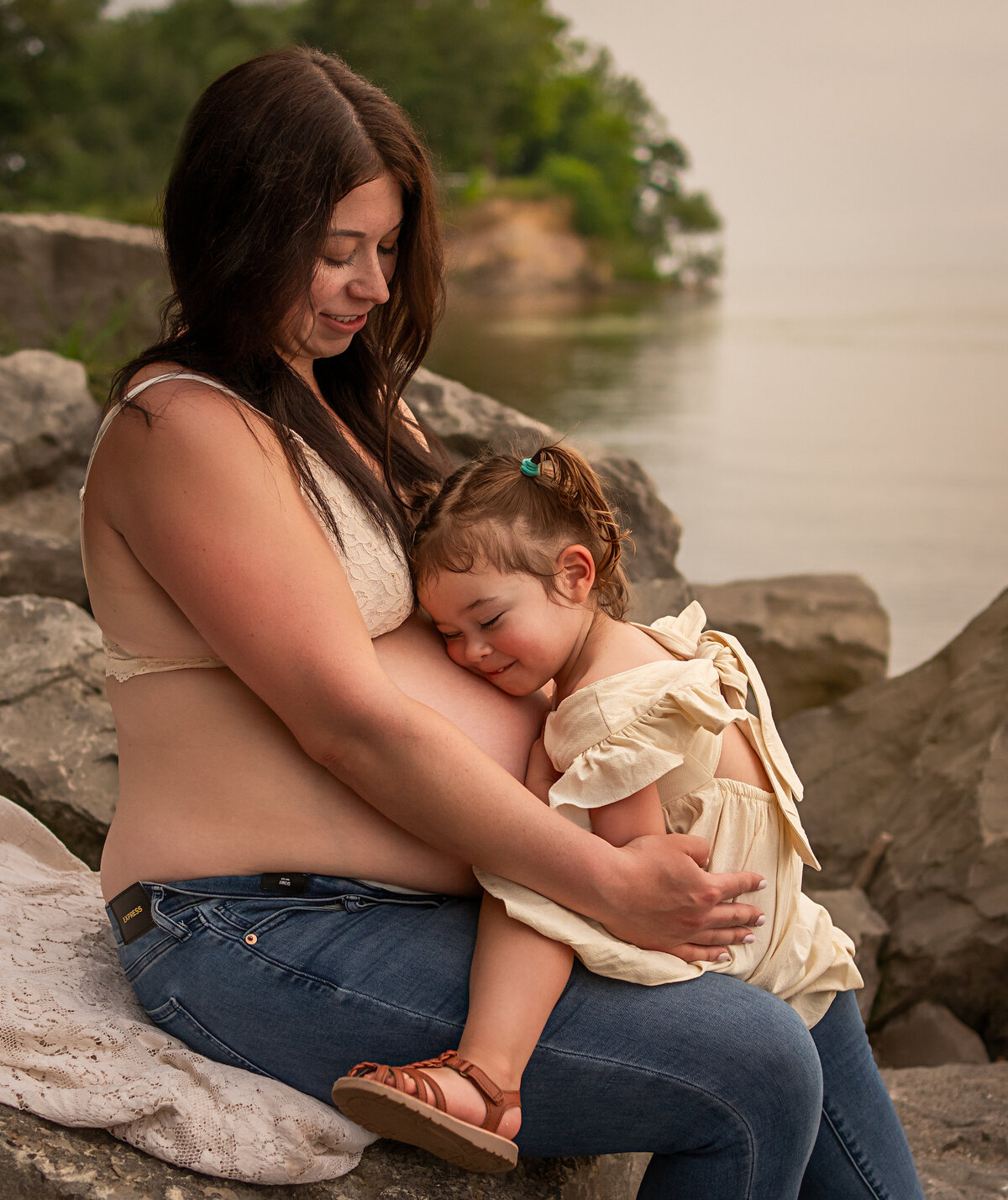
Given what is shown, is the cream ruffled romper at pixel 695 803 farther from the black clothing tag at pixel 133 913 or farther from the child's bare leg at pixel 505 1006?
the black clothing tag at pixel 133 913

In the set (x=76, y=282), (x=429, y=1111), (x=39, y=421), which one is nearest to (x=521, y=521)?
(x=429, y=1111)

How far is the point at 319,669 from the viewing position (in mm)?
1091

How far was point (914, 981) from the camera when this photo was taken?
7.72 ft

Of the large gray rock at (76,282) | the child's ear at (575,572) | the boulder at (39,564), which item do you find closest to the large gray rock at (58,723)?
the boulder at (39,564)

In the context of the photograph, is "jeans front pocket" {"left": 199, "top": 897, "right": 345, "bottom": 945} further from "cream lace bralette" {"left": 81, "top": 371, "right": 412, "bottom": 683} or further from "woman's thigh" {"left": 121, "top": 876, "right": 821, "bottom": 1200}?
"cream lace bralette" {"left": 81, "top": 371, "right": 412, "bottom": 683}

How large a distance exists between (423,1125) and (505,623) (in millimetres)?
568

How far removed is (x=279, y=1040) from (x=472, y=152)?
1949cm

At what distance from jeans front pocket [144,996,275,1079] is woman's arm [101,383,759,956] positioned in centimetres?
30

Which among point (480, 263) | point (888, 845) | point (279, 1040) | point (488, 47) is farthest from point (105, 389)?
point (488, 47)

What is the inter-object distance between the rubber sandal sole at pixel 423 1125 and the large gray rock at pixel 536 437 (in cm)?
186

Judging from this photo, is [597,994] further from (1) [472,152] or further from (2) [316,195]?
(1) [472,152]

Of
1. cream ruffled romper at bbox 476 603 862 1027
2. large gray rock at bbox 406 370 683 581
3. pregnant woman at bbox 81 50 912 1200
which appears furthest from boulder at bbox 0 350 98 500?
cream ruffled romper at bbox 476 603 862 1027

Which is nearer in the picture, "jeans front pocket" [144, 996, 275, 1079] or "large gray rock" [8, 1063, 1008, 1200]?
"large gray rock" [8, 1063, 1008, 1200]

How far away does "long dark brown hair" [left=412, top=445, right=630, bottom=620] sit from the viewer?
1.29 m
